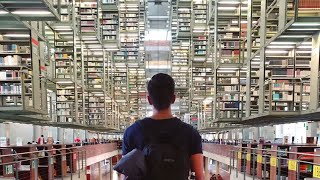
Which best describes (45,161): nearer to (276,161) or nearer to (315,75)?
(276,161)

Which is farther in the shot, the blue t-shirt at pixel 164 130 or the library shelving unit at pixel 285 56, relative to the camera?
the library shelving unit at pixel 285 56

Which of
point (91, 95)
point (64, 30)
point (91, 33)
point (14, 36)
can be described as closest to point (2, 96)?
point (14, 36)

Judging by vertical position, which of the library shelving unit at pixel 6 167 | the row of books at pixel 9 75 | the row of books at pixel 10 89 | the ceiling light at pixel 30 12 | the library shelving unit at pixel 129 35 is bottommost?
the library shelving unit at pixel 6 167

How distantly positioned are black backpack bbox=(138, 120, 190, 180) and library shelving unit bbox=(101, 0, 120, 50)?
41.0ft

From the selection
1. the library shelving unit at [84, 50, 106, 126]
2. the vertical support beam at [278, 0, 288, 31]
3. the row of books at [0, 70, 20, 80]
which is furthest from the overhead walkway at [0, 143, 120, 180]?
the vertical support beam at [278, 0, 288, 31]

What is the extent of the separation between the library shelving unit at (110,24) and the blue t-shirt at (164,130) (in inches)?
490

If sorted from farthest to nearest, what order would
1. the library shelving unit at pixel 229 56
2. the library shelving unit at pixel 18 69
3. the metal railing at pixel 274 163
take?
1. the library shelving unit at pixel 229 56
2. the library shelving unit at pixel 18 69
3. the metal railing at pixel 274 163

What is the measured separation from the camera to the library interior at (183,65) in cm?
597

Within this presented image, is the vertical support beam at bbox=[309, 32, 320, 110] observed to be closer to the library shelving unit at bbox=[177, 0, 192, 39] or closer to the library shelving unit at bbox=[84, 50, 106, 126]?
the library shelving unit at bbox=[84, 50, 106, 126]

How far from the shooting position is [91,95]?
15625 mm

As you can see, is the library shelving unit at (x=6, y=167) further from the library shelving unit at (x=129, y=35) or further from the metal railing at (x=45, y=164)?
the library shelving unit at (x=129, y=35)

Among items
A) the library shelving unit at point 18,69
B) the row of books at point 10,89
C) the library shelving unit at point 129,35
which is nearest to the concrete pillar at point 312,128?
the library shelving unit at point 129,35

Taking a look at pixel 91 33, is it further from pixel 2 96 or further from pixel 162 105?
pixel 162 105

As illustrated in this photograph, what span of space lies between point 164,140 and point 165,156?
0.06 meters
